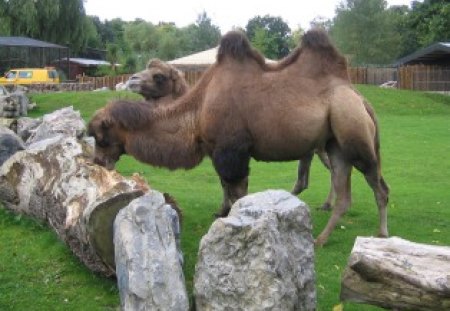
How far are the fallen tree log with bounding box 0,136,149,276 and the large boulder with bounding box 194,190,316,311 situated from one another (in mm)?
1165

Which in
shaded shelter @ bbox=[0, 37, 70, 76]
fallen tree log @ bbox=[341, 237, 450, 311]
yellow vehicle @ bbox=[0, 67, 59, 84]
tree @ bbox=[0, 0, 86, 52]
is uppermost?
tree @ bbox=[0, 0, 86, 52]

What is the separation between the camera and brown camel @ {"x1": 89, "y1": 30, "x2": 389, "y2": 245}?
7188mm

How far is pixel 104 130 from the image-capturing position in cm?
746

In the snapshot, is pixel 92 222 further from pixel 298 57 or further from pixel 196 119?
pixel 298 57

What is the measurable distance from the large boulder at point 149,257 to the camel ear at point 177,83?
3.62m

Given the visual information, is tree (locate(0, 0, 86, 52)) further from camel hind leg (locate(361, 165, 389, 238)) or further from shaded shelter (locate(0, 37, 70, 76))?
camel hind leg (locate(361, 165, 389, 238))

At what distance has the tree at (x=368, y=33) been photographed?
7231cm

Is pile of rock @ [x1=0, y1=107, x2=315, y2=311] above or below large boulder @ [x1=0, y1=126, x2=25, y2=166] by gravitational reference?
below

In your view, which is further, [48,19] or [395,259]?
[48,19]

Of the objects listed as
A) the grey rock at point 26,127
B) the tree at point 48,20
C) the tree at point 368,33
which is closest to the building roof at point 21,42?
the tree at point 48,20

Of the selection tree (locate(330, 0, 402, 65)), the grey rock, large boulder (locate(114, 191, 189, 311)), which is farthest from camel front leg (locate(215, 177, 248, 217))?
tree (locate(330, 0, 402, 65))

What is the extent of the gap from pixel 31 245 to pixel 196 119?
212 centimetres

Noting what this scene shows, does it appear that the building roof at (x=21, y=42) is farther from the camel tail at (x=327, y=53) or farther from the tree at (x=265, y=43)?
the camel tail at (x=327, y=53)

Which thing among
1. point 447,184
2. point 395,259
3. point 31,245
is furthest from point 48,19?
point 395,259
